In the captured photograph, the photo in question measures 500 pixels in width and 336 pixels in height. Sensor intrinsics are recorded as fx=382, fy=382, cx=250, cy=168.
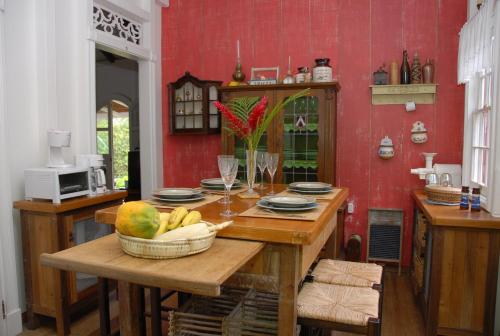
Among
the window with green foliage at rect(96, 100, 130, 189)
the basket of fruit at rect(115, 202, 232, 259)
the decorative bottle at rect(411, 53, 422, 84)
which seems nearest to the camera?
the basket of fruit at rect(115, 202, 232, 259)

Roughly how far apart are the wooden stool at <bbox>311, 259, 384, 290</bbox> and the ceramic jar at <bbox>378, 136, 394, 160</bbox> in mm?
1666

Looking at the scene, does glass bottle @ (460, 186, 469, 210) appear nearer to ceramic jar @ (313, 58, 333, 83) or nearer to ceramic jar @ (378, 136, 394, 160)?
ceramic jar @ (378, 136, 394, 160)

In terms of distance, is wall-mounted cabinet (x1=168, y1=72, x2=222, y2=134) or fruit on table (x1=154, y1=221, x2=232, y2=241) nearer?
fruit on table (x1=154, y1=221, x2=232, y2=241)

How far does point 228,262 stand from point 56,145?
1985mm

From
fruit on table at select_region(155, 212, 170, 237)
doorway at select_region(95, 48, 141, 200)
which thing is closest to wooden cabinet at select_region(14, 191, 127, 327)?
fruit on table at select_region(155, 212, 170, 237)

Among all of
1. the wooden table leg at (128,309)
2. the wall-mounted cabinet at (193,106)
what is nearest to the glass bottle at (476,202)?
the wooden table leg at (128,309)

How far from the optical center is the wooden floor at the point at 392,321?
248 cm

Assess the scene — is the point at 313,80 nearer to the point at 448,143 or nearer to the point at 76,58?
the point at 448,143

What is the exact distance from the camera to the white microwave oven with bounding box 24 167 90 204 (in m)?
2.41

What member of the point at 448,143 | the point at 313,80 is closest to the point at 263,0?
the point at 313,80

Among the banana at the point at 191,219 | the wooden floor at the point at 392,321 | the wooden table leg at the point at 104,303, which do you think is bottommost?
the wooden floor at the point at 392,321

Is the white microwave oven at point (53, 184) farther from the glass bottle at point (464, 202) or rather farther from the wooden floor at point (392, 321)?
the glass bottle at point (464, 202)

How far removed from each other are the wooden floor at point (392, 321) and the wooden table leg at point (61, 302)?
10 cm

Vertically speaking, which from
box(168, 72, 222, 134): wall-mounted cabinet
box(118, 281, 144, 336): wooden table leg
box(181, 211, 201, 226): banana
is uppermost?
box(168, 72, 222, 134): wall-mounted cabinet
